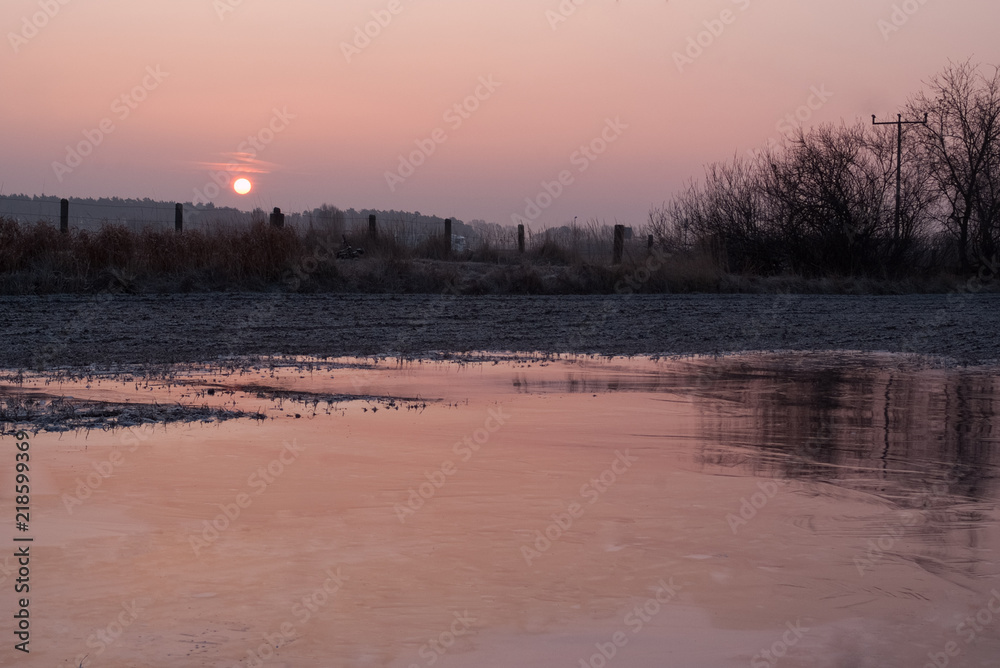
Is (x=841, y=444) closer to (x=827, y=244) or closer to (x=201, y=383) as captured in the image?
(x=201, y=383)

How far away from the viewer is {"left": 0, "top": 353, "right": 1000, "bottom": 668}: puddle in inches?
145

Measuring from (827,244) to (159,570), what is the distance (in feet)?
112

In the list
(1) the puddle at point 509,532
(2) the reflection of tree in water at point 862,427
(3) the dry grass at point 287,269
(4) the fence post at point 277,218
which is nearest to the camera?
(1) the puddle at point 509,532

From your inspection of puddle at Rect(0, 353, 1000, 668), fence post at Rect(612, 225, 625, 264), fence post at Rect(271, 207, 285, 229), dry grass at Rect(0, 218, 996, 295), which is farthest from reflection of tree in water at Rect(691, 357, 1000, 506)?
fence post at Rect(612, 225, 625, 264)

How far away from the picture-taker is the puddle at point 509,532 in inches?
145

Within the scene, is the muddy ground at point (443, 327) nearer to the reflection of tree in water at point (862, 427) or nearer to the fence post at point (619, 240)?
the reflection of tree in water at point (862, 427)

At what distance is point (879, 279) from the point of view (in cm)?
3547

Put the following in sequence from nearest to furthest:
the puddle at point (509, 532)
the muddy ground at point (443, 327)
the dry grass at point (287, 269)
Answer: the puddle at point (509, 532) → the muddy ground at point (443, 327) → the dry grass at point (287, 269)

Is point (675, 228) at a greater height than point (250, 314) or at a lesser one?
greater

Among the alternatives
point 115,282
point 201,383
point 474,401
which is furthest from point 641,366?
point 115,282

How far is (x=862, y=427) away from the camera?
26.0ft

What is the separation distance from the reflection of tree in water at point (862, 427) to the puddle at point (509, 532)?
1.6 inches

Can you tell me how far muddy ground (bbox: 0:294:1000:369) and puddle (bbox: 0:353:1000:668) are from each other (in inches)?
160

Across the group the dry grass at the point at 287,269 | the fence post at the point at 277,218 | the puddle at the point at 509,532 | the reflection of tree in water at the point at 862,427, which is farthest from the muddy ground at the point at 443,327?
the fence post at the point at 277,218
